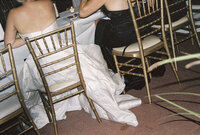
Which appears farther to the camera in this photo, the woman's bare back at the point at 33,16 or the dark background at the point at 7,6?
the dark background at the point at 7,6

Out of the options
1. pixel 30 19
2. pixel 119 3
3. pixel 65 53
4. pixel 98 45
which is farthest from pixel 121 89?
pixel 30 19

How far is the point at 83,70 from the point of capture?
6.24 ft

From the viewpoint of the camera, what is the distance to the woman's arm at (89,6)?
1.86 metres

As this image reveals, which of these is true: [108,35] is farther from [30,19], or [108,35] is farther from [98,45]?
[30,19]

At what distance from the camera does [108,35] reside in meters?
2.12

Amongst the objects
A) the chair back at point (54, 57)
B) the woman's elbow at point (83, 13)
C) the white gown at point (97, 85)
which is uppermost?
the woman's elbow at point (83, 13)

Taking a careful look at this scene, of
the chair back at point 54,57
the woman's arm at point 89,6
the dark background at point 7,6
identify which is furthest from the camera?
the dark background at point 7,6

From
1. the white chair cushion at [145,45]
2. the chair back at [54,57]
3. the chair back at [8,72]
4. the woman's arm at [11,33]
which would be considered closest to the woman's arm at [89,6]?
the chair back at [54,57]

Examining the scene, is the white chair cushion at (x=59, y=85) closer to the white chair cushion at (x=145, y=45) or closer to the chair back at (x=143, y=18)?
the white chair cushion at (x=145, y=45)

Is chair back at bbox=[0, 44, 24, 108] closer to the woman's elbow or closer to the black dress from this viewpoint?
the woman's elbow

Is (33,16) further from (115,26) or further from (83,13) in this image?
(115,26)

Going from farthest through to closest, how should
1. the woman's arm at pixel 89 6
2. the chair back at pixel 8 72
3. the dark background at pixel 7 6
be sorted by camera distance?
the dark background at pixel 7 6
the woman's arm at pixel 89 6
the chair back at pixel 8 72

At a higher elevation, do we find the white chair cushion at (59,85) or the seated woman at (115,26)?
the seated woman at (115,26)

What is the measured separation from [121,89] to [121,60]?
0.36 m
